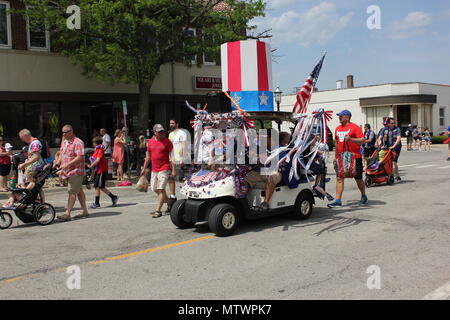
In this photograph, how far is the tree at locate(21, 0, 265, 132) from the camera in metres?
16.8

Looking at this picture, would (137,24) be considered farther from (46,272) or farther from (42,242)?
(46,272)

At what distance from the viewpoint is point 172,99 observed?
24.5 meters

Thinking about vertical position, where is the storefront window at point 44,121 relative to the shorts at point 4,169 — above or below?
above

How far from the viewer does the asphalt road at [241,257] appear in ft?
16.1

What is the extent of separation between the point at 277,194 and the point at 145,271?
10.2 feet

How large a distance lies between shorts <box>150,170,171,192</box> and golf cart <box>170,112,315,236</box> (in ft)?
4.53

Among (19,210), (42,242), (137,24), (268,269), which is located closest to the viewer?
(268,269)

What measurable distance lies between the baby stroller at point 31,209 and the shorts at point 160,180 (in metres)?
2.03

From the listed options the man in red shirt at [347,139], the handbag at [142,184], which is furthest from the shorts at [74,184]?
the man in red shirt at [347,139]

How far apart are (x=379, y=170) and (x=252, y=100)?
6.41 m

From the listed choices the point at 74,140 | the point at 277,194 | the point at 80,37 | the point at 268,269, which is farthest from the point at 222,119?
the point at 80,37

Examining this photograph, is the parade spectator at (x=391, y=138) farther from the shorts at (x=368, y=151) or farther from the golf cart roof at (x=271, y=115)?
the golf cart roof at (x=271, y=115)
